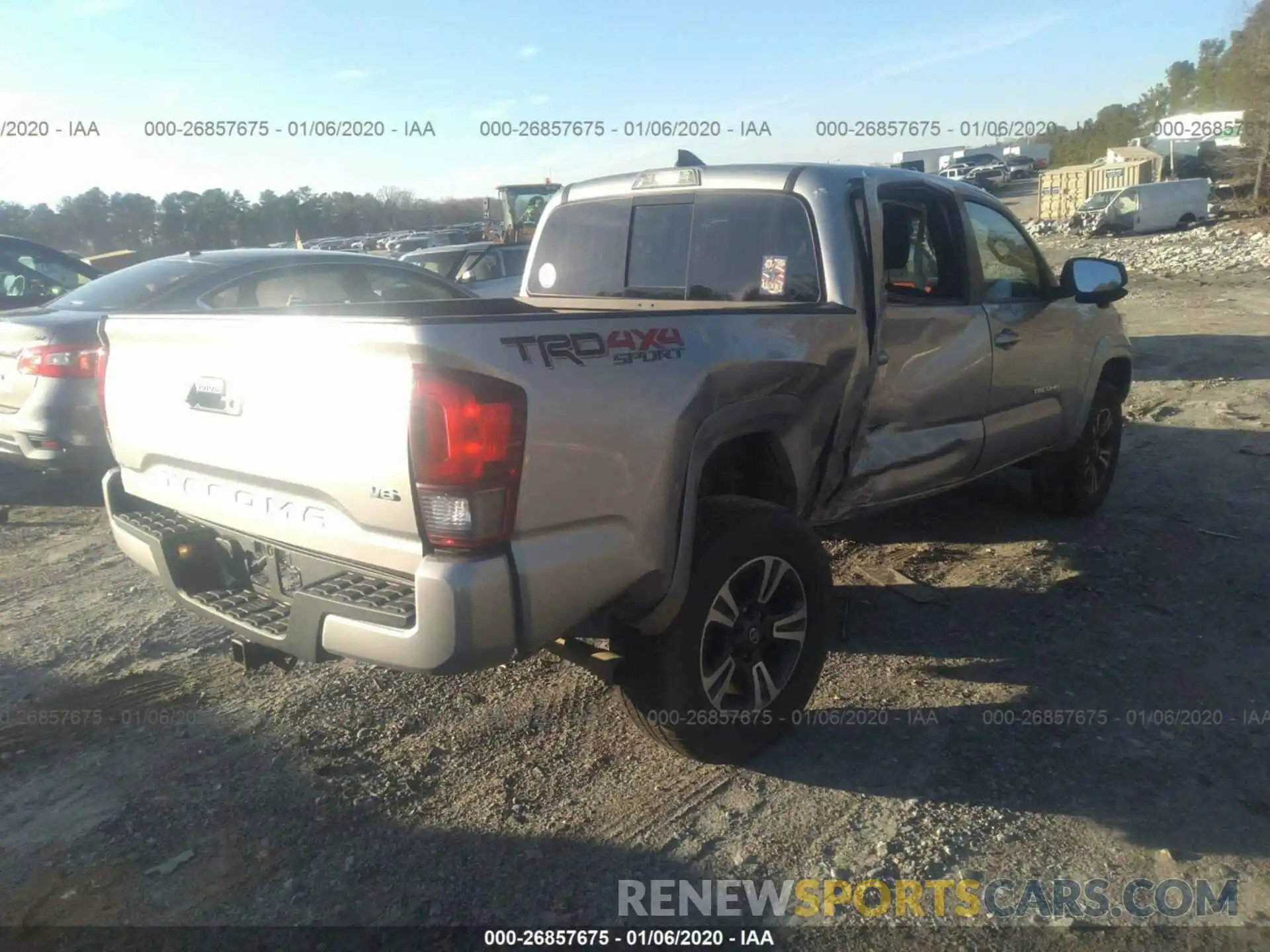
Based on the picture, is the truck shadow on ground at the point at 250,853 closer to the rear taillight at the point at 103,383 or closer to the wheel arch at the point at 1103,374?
the rear taillight at the point at 103,383

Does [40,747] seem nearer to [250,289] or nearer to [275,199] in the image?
[250,289]

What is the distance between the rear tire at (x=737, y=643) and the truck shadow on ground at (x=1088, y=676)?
24 centimetres

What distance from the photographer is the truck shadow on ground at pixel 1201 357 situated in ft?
32.1

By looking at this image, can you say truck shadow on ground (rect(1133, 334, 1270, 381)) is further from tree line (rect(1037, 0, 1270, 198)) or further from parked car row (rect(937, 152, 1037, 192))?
parked car row (rect(937, 152, 1037, 192))

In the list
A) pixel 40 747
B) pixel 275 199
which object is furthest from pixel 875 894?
pixel 275 199

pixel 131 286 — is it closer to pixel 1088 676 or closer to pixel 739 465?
pixel 739 465

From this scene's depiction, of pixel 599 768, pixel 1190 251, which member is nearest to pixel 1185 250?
pixel 1190 251

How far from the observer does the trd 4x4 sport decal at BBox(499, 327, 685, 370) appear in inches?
96.6

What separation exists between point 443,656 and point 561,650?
68 centimetres

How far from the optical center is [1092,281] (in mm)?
5094

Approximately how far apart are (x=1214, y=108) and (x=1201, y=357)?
6041 centimetres

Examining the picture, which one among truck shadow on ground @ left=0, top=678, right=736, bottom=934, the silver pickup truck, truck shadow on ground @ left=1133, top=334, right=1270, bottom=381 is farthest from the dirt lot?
truck shadow on ground @ left=1133, top=334, right=1270, bottom=381

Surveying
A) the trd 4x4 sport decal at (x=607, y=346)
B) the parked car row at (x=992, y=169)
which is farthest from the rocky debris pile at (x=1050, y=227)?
the trd 4x4 sport decal at (x=607, y=346)

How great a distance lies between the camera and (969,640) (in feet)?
13.9
